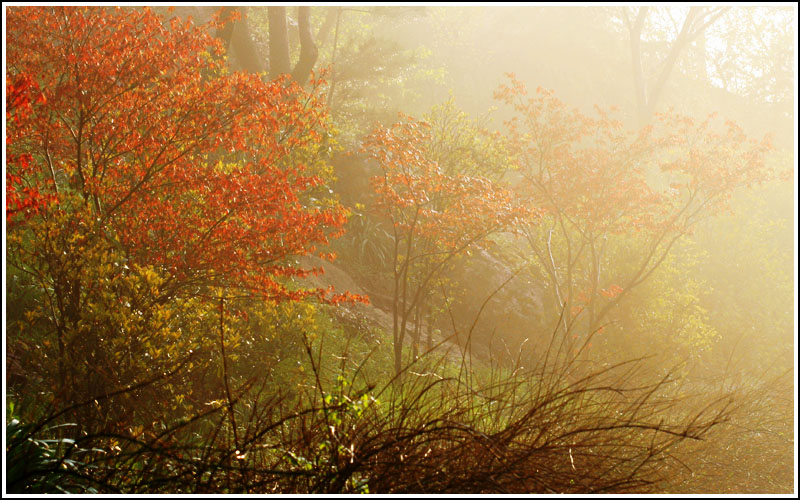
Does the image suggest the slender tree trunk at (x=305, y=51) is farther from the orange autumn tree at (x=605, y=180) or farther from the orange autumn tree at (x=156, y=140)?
the orange autumn tree at (x=156, y=140)

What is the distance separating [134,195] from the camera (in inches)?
220

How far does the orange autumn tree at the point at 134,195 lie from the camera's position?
4.93m

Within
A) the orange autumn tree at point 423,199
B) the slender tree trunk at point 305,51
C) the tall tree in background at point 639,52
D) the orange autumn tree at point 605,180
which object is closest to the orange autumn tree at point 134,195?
the orange autumn tree at point 423,199

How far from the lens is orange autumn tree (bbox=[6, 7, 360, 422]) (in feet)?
16.2

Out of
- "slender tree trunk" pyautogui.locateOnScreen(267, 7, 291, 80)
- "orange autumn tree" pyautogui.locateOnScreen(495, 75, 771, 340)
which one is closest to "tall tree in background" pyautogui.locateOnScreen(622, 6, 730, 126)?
"orange autumn tree" pyautogui.locateOnScreen(495, 75, 771, 340)

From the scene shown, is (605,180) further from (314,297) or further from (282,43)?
(282,43)

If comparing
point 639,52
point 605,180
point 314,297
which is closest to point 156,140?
point 314,297

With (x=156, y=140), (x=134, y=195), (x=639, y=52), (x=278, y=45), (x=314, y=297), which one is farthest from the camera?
(x=639, y=52)

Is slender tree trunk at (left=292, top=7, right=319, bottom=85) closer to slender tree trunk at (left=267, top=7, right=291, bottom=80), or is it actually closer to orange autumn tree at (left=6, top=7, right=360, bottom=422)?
slender tree trunk at (left=267, top=7, right=291, bottom=80)

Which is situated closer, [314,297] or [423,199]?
[423,199]

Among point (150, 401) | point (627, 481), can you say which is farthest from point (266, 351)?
point (627, 481)

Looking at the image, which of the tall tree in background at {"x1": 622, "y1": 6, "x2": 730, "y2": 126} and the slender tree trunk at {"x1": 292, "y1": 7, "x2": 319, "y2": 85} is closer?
the slender tree trunk at {"x1": 292, "y1": 7, "x2": 319, "y2": 85}

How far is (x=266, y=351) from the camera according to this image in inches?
299

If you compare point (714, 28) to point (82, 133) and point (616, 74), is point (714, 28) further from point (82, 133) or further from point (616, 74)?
point (82, 133)
